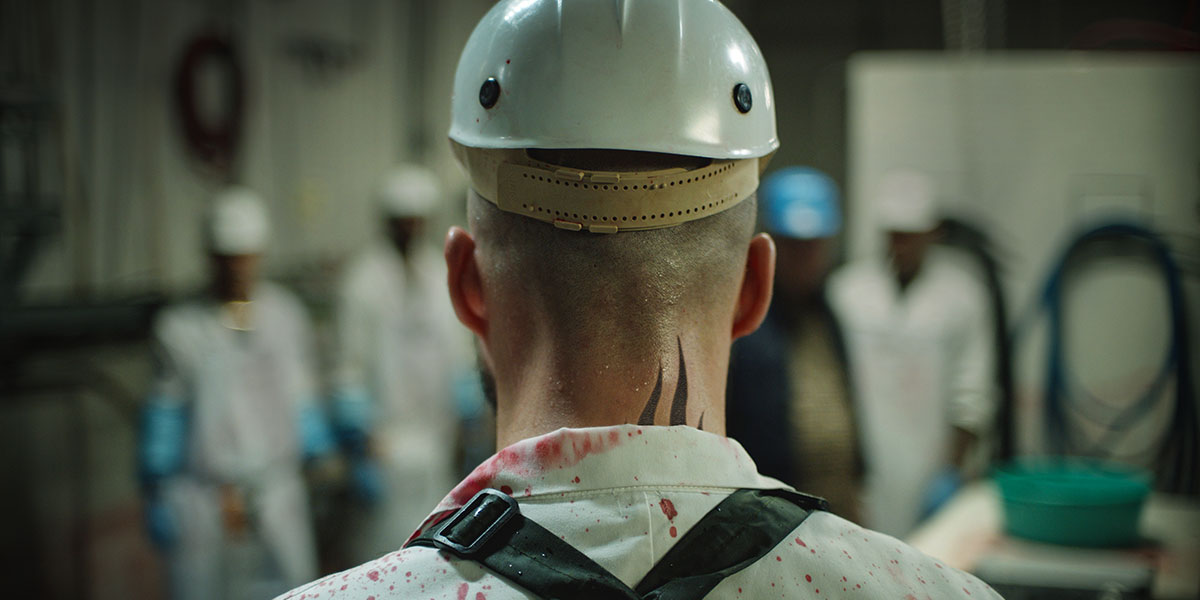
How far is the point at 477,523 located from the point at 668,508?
14 cm

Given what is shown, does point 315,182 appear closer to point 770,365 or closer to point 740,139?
point 770,365

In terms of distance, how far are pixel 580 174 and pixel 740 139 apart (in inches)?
6.5

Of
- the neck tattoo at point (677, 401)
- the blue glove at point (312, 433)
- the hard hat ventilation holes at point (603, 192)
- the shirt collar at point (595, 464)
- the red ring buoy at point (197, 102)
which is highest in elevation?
the red ring buoy at point (197, 102)

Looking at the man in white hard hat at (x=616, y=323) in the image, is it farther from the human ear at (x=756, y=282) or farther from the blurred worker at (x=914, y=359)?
the blurred worker at (x=914, y=359)

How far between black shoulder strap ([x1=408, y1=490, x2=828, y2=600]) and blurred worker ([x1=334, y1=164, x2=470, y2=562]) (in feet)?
11.9

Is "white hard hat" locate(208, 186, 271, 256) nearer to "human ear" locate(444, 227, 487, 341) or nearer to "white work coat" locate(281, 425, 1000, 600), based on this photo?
"human ear" locate(444, 227, 487, 341)

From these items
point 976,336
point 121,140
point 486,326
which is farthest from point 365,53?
point 486,326

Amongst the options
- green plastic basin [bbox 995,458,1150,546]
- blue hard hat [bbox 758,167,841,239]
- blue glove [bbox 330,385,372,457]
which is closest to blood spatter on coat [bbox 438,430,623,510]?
green plastic basin [bbox 995,458,1150,546]

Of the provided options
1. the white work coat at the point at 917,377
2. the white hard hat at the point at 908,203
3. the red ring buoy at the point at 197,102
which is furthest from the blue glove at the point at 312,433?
the white hard hat at the point at 908,203

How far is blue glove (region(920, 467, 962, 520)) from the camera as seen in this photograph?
11.9ft

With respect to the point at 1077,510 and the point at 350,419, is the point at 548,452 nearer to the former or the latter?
Answer: the point at 1077,510

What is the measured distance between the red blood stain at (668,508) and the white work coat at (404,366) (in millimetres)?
3759

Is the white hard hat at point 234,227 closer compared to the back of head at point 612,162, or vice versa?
the back of head at point 612,162

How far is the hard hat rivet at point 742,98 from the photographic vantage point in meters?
0.86
